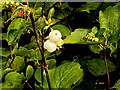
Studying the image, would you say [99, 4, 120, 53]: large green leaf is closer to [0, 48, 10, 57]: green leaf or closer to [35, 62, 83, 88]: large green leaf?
[35, 62, 83, 88]: large green leaf

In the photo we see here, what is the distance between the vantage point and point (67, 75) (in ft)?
2.46

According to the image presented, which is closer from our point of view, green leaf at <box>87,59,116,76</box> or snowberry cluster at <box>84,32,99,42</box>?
snowberry cluster at <box>84,32,99,42</box>

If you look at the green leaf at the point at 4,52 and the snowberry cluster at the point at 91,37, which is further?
the green leaf at the point at 4,52

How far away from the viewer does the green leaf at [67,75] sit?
2.40 ft

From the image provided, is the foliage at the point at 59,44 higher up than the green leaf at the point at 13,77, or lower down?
higher up

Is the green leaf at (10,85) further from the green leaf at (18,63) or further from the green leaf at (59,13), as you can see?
the green leaf at (59,13)

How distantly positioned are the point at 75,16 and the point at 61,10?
0.30 feet

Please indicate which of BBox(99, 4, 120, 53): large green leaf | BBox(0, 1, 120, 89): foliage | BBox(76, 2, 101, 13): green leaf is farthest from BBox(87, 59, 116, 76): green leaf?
BBox(76, 2, 101, 13): green leaf

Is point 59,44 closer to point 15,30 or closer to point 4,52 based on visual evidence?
point 15,30

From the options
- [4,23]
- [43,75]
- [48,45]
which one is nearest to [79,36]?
[48,45]

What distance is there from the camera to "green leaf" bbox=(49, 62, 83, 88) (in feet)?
2.40

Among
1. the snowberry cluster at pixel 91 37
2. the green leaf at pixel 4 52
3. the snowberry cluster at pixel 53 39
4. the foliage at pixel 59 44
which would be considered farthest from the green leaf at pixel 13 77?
the snowberry cluster at pixel 91 37

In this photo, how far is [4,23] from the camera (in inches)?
38.9

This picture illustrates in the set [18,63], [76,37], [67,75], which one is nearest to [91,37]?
[76,37]
